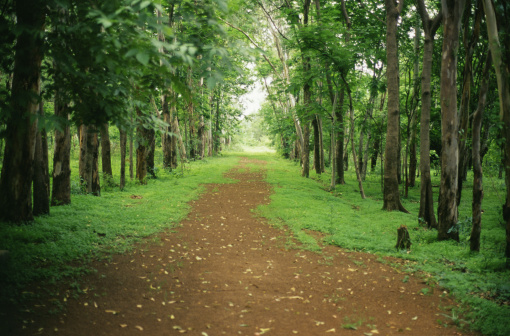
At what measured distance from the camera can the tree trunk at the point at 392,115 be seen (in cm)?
1037

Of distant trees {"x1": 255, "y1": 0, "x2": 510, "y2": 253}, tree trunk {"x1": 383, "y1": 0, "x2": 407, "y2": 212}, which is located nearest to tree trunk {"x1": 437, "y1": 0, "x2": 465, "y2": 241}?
distant trees {"x1": 255, "y1": 0, "x2": 510, "y2": 253}

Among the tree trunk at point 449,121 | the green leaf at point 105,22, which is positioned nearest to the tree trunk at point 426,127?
the tree trunk at point 449,121

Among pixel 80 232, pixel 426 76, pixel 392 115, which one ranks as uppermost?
pixel 426 76

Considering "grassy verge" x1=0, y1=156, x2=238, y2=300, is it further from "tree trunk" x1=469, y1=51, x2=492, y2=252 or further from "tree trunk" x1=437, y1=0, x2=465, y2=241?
"tree trunk" x1=469, y1=51, x2=492, y2=252

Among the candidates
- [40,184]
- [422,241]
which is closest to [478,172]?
[422,241]

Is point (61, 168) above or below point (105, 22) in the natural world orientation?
below

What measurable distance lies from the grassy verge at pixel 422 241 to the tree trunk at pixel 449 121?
13.0 inches

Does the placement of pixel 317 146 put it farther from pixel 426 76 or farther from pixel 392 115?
pixel 426 76

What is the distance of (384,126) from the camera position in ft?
54.1

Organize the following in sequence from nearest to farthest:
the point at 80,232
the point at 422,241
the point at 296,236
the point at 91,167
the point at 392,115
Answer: the point at 80,232 < the point at 422,241 < the point at 296,236 < the point at 91,167 < the point at 392,115

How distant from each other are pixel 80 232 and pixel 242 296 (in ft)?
11.9

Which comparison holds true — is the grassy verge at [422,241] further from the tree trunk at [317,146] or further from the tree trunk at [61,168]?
the tree trunk at [317,146]

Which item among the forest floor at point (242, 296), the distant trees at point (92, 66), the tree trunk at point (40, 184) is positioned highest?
the distant trees at point (92, 66)

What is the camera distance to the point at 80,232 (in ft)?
21.1
